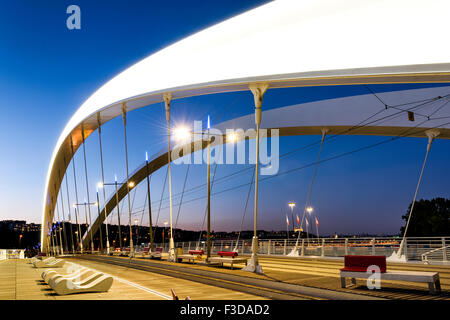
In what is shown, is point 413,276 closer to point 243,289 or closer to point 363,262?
point 363,262

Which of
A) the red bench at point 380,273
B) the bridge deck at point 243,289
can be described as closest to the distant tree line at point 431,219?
the bridge deck at point 243,289

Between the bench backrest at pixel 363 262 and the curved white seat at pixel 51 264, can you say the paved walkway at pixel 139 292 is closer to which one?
the bench backrest at pixel 363 262

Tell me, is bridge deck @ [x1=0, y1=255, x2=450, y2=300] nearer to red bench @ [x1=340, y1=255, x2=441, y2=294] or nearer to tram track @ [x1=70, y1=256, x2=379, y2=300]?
tram track @ [x1=70, y1=256, x2=379, y2=300]

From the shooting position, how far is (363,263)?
336 inches

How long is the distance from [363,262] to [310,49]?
556 cm

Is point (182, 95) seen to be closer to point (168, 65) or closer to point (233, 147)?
point (168, 65)

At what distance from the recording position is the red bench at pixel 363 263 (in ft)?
27.0

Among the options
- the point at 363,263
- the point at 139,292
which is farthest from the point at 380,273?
the point at 139,292

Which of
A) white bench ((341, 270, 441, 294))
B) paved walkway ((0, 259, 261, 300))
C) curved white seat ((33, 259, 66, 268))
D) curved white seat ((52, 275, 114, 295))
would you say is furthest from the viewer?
curved white seat ((33, 259, 66, 268))

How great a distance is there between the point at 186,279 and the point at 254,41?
24.8 ft

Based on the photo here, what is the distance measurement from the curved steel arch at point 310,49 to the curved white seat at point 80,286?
655cm

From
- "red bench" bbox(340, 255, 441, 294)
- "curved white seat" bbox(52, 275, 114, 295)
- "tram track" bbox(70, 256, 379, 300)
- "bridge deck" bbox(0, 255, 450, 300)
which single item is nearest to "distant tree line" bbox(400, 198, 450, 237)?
"bridge deck" bbox(0, 255, 450, 300)

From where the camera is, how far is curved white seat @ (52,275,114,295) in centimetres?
820
